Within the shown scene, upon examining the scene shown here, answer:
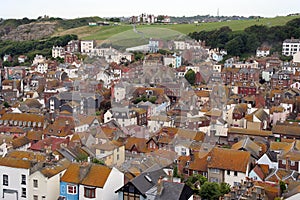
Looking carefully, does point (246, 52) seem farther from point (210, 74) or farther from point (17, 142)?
point (17, 142)

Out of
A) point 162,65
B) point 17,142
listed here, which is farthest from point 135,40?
point 17,142

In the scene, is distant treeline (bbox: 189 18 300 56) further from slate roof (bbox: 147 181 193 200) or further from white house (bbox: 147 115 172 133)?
slate roof (bbox: 147 181 193 200)

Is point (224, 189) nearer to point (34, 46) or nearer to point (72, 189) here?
point (72, 189)

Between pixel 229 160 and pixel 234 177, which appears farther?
pixel 229 160

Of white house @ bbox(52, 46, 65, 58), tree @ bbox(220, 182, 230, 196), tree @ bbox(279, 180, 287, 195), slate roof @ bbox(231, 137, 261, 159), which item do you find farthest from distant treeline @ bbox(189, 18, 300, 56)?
tree @ bbox(279, 180, 287, 195)

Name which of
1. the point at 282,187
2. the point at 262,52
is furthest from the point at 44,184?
the point at 262,52

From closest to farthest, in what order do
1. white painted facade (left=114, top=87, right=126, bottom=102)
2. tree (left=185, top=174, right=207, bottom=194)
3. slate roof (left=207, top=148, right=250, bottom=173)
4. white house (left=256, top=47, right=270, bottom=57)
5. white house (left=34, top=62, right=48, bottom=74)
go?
1. white painted facade (left=114, top=87, right=126, bottom=102)
2. tree (left=185, top=174, right=207, bottom=194)
3. slate roof (left=207, top=148, right=250, bottom=173)
4. white house (left=34, top=62, right=48, bottom=74)
5. white house (left=256, top=47, right=270, bottom=57)
